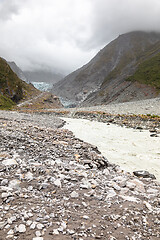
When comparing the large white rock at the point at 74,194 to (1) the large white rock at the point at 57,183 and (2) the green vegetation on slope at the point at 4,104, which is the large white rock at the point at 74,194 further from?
(2) the green vegetation on slope at the point at 4,104

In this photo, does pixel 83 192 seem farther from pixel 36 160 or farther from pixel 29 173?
pixel 36 160

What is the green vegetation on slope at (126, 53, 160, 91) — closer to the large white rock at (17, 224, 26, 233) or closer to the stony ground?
the stony ground

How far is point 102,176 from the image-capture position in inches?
246

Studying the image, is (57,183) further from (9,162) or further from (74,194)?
(9,162)

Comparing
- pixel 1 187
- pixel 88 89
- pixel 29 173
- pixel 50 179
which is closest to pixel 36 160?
pixel 29 173

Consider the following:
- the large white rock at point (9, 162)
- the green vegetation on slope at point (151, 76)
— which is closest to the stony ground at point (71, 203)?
the large white rock at point (9, 162)

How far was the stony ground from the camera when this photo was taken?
3.33 metres

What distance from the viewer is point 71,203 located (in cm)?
432

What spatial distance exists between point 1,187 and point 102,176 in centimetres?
373

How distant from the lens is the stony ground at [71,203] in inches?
131

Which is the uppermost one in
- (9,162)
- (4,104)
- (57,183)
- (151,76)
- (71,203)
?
(151,76)

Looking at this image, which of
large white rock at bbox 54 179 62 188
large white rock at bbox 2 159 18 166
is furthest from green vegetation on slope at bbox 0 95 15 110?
large white rock at bbox 54 179 62 188

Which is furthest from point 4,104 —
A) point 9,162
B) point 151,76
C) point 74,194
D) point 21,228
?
point 151,76

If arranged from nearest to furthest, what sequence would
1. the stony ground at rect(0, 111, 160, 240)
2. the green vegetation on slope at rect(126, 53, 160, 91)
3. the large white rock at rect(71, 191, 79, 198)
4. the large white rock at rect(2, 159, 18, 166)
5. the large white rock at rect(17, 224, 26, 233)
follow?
the large white rock at rect(17, 224, 26, 233) < the stony ground at rect(0, 111, 160, 240) < the large white rock at rect(71, 191, 79, 198) < the large white rock at rect(2, 159, 18, 166) < the green vegetation on slope at rect(126, 53, 160, 91)
